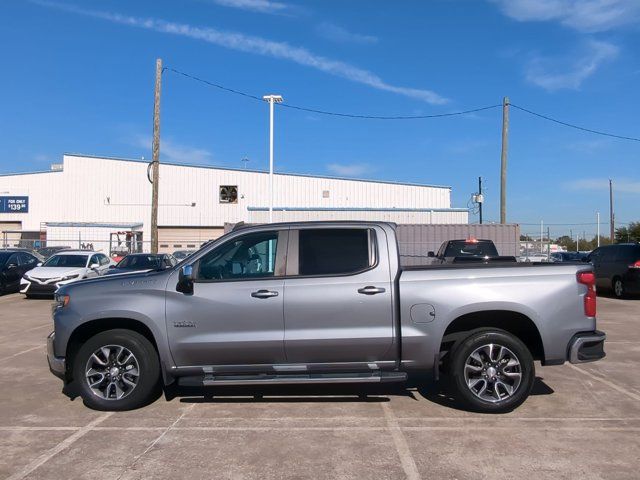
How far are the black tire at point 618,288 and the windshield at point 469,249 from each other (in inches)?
157

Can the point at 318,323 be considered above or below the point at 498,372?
above

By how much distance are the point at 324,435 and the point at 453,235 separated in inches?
984

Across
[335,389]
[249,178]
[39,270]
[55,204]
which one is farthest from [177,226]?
[335,389]

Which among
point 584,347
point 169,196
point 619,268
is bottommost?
point 584,347

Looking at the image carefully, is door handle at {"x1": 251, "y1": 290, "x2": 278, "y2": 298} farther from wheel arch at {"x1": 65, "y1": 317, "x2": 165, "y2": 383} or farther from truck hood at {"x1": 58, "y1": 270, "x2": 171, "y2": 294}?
wheel arch at {"x1": 65, "y1": 317, "x2": 165, "y2": 383}

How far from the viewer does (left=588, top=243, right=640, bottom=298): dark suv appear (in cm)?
1706

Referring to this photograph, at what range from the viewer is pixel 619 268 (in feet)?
57.8

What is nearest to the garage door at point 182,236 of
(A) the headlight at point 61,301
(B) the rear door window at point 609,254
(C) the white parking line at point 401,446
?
(B) the rear door window at point 609,254

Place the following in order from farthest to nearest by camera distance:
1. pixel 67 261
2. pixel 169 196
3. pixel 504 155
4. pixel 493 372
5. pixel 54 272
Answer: pixel 169 196, pixel 504 155, pixel 67 261, pixel 54 272, pixel 493 372

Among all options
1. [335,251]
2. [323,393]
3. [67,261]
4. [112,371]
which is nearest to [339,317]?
[335,251]

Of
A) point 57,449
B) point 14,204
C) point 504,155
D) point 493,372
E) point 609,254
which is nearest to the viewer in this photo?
point 57,449

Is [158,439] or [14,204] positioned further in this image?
[14,204]

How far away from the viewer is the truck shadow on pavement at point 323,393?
6.40 m

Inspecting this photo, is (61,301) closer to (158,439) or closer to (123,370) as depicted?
(123,370)
